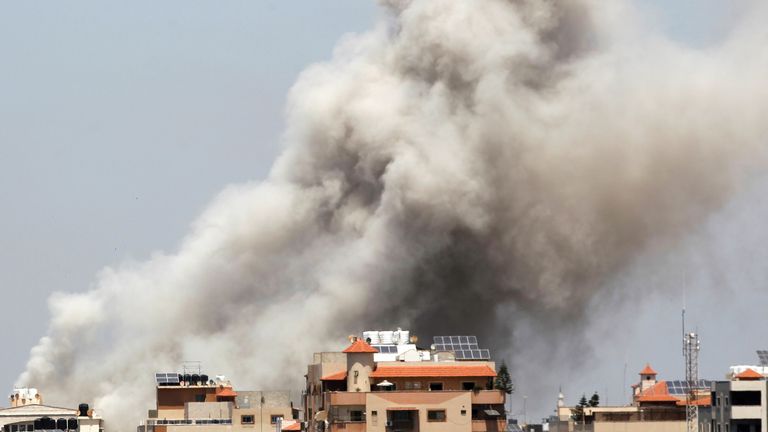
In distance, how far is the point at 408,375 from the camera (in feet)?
255

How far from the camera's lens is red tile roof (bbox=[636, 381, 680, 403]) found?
8711 cm

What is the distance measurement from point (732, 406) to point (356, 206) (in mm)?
46252

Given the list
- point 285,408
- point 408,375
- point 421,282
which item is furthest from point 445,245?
point 408,375

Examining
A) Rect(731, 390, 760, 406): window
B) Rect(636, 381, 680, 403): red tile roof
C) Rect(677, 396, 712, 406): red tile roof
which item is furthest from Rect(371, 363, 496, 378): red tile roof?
Rect(636, 381, 680, 403): red tile roof

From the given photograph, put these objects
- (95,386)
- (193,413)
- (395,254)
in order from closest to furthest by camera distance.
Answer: (193,413)
(395,254)
(95,386)

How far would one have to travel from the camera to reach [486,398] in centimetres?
7638

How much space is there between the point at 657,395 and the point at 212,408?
19298 mm

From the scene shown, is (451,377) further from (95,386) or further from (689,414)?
(95,386)

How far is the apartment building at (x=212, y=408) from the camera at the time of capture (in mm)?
94875

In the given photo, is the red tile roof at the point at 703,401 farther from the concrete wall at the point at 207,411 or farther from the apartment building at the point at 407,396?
the concrete wall at the point at 207,411

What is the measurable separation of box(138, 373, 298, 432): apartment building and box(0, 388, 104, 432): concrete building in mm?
2521

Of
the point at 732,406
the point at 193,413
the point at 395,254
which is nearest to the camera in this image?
the point at 732,406

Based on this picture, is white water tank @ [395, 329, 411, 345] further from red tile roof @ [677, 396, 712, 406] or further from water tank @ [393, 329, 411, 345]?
red tile roof @ [677, 396, 712, 406]

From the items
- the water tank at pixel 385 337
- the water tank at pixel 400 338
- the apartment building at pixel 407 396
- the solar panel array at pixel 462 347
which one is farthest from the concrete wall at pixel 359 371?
the water tank at pixel 385 337
